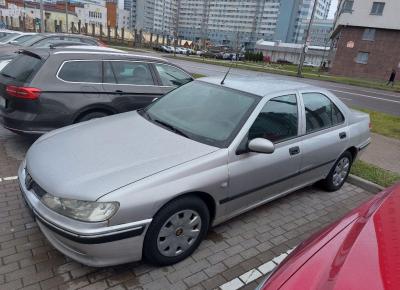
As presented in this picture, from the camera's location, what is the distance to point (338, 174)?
4887 mm

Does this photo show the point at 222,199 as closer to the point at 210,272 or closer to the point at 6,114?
the point at 210,272

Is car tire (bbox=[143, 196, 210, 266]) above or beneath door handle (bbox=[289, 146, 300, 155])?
beneath

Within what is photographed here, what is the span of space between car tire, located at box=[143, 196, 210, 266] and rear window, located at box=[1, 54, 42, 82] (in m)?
3.42

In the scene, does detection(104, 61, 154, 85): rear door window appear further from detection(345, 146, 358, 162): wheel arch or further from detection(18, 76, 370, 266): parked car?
detection(345, 146, 358, 162): wheel arch

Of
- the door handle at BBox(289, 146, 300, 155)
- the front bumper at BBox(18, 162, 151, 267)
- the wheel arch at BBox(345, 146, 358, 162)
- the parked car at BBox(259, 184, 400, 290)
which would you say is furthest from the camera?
the wheel arch at BBox(345, 146, 358, 162)

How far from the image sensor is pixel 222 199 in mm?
3162

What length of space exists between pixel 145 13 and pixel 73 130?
109 m

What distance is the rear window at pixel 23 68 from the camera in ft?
16.3

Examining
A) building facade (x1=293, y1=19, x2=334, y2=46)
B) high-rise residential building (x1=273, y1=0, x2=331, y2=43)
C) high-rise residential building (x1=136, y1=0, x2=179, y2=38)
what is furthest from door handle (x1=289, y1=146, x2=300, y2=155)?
high-rise residential building (x1=273, y1=0, x2=331, y2=43)

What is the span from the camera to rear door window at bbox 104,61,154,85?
5.59m

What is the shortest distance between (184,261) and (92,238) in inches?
38.6

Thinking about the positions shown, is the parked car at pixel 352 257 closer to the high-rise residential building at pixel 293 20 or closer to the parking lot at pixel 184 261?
the parking lot at pixel 184 261

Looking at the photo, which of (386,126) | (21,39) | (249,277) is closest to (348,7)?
(386,126)

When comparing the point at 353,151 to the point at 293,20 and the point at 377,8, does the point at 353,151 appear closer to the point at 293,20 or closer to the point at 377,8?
the point at 377,8
